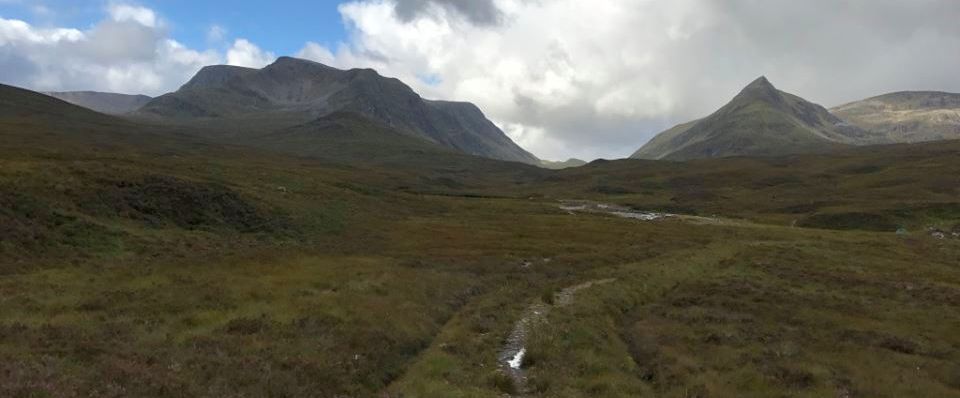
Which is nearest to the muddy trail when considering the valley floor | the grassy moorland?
the valley floor

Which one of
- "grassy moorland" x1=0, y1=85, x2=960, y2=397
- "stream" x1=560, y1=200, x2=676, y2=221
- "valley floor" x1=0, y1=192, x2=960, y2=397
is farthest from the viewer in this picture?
"stream" x1=560, y1=200, x2=676, y2=221

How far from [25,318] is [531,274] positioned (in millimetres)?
32127

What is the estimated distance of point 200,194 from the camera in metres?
56.6

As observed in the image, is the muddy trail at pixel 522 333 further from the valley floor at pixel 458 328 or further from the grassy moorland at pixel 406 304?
the grassy moorland at pixel 406 304

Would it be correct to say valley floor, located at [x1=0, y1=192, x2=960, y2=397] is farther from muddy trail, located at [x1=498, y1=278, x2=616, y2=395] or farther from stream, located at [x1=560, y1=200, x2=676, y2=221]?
stream, located at [x1=560, y1=200, x2=676, y2=221]

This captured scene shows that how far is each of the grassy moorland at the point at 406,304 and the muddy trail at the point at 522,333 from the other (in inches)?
15.4

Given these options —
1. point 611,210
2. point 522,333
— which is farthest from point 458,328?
point 611,210

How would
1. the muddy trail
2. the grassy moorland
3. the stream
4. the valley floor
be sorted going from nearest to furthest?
the valley floor, the grassy moorland, the muddy trail, the stream

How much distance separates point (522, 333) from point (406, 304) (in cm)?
671

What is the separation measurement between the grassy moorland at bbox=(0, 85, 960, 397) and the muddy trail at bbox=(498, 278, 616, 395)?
1.29ft

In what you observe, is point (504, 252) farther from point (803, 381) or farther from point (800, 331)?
point (803, 381)

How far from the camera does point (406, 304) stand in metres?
32.4

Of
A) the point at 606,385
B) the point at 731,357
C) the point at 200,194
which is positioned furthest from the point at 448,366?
the point at 200,194

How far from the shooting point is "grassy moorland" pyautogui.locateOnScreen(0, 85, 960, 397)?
2052 cm
